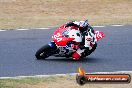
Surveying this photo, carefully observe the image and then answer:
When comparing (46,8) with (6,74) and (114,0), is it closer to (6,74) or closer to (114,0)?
(114,0)

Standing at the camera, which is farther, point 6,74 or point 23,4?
point 23,4

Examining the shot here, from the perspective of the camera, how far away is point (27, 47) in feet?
51.3

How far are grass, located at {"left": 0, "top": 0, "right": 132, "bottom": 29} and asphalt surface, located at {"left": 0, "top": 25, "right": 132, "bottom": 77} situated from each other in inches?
67.8

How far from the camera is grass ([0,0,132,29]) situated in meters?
20.0

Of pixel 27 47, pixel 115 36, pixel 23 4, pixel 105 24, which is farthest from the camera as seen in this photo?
pixel 23 4

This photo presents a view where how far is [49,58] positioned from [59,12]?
8278 mm

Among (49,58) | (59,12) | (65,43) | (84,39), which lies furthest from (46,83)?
(59,12)

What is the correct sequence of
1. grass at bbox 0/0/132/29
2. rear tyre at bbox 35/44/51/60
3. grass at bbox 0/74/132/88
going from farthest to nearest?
1. grass at bbox 0/0/132/29
2. rear tyre at bbox 35/44/51/60
3. grass at bbox 0/74/132/88

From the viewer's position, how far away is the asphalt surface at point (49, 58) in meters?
13.1

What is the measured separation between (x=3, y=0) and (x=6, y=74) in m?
12.1

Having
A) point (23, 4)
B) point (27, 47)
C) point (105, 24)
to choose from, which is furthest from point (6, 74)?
point (23, 4)

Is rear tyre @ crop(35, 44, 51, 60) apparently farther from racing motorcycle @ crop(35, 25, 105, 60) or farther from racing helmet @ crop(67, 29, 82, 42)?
racing helmet @ crop(67, 29, 82, 42)

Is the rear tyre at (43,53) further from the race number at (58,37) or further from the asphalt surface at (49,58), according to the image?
the race number at (58,37)

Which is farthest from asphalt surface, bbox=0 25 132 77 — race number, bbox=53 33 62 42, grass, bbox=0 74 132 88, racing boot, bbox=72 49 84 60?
grass, bbox=0 74 132 88
